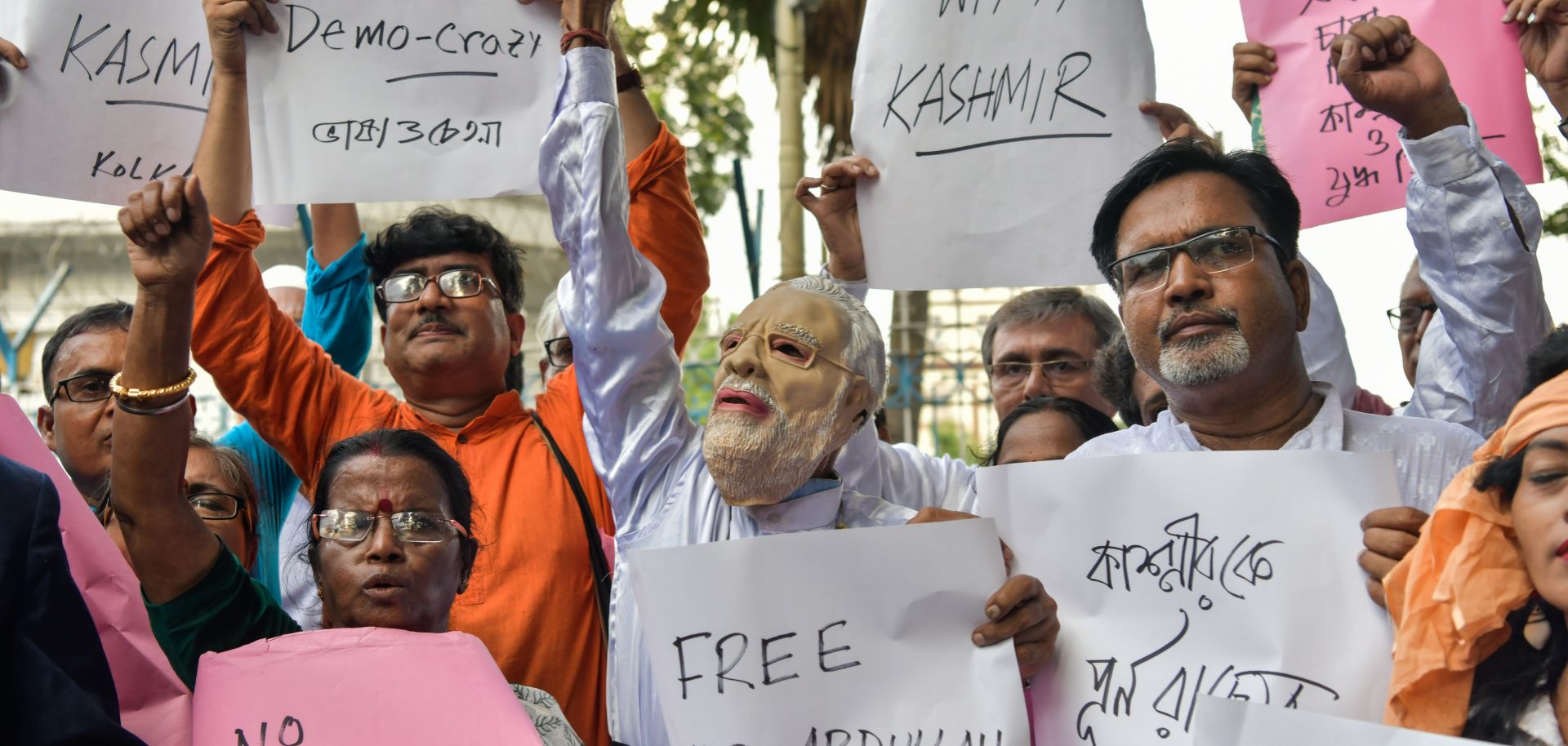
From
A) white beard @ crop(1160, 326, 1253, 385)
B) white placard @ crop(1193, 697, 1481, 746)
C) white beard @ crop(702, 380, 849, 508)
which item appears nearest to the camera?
white placard @ crop(1193, 697, 1481, 746)

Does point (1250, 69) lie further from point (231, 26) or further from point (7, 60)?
point (7, 60)

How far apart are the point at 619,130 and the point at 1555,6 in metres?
1.94

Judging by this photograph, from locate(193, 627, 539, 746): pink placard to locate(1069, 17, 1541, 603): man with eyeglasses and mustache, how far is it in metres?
1.18

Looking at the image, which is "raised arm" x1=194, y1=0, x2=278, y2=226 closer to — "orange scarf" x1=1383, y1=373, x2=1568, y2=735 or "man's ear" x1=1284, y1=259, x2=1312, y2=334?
"man's ear" x1=1284, y1=259, x2=1312, y2=334

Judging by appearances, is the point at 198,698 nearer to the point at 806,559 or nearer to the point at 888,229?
the point at 806,559

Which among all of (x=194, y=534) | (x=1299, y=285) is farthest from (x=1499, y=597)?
(x=194, y=534)

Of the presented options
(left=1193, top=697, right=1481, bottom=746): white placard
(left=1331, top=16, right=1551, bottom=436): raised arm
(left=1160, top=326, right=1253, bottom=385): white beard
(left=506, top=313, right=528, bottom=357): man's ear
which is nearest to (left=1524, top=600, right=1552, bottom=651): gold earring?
(left=1193, top=697, right=1481, bottom=746): white placard

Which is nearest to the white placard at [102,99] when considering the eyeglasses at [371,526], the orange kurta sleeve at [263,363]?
the orange kurta sleeve at [263,363]

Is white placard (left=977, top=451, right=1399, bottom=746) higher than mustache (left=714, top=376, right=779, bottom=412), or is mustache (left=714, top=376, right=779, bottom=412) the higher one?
mustache (left=714, top=376, right=779, bottom=412)

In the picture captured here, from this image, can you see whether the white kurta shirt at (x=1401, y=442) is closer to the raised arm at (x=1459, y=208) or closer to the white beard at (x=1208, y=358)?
the white beard at (x=1208, y=358)

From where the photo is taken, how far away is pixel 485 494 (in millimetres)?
3195

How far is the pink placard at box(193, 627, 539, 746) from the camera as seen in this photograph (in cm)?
214

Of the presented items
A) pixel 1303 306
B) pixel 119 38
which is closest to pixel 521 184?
pixel 119 38

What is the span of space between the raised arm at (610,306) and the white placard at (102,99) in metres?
1.06
